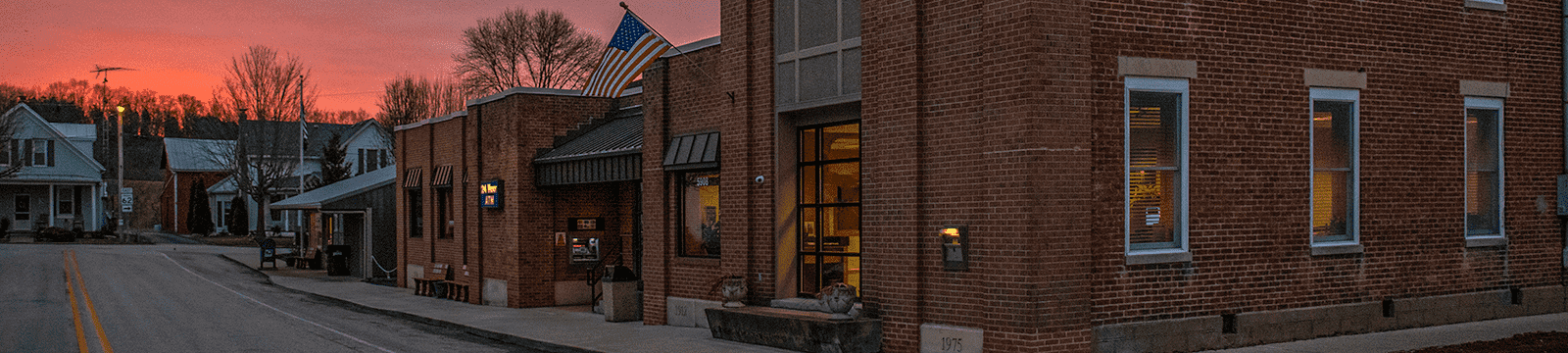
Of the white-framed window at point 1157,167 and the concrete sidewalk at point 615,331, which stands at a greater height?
the white-framed window at point 1157,167

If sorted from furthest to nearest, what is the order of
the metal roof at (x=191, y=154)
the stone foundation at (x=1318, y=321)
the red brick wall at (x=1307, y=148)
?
the metal roof at (x=191, y=154) < the red brick wall at (x=1307, y=148) < the stone foundation at (x=1318, y=321)

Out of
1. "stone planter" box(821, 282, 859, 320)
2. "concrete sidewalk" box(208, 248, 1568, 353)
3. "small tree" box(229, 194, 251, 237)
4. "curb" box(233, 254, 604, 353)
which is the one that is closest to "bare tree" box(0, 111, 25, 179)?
"small tree" box(229, 194, 251, 237)

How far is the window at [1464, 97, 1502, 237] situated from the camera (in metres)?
15.9

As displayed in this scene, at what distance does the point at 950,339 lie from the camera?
12742 mm

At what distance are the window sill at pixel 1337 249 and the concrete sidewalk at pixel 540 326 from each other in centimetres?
690

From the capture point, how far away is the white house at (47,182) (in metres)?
65.1

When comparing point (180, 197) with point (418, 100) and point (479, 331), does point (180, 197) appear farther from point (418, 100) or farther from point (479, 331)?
point (479, 331)

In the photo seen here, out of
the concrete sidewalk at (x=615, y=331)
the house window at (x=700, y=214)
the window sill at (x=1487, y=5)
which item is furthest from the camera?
the house window at (x=700, y=214)

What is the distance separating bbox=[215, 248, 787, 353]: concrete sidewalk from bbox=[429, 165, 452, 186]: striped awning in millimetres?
2738

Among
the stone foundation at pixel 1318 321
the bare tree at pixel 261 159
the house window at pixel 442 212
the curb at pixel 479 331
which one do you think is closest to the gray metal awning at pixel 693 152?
the curb at pixel 479 331

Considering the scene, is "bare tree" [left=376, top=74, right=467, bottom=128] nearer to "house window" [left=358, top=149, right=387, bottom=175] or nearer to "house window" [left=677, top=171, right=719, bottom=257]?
"house window" [left=358, top=149, right=387, bottom=175]

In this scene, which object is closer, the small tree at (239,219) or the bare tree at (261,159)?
the bare tree at (261,159)

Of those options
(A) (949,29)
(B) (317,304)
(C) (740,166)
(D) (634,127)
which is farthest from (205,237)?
(A) (949,29)

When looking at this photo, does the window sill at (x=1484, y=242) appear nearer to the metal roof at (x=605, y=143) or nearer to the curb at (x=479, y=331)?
the curb at (x=479, y=331)
